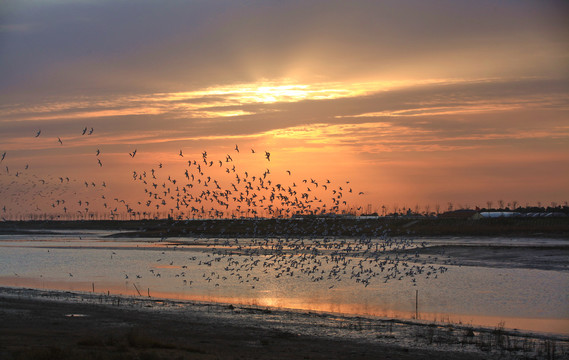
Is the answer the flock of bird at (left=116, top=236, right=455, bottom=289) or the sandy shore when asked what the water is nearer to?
the flock of bird at (left=116, top=236, right=455, bottom=289)

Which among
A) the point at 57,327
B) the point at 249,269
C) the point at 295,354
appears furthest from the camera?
the point at 249,269

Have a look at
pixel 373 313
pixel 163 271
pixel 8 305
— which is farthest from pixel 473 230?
pixel 8 305

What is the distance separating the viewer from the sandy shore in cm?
1919

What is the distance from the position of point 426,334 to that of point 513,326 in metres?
5.18

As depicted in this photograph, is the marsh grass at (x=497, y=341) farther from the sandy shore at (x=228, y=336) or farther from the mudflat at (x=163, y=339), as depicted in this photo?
the mudflat at (x=163, y=339)

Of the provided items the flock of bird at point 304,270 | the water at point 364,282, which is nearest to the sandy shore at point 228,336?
the water at point 364,282

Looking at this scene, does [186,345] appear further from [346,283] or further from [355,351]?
[346,283]

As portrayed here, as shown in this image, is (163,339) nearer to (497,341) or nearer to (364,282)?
(497,341)

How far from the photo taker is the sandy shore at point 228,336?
1919 centimetres

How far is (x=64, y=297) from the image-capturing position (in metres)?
34.6

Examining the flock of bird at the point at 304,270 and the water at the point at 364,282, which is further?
the flock of bird at the point at 304,270

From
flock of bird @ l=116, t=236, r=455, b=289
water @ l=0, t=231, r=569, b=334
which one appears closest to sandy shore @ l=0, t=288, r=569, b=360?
water @ l=0, t=231, r=569, b=334

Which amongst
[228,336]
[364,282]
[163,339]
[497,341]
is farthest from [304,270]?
[163,339]

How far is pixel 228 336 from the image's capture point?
75.4ft
